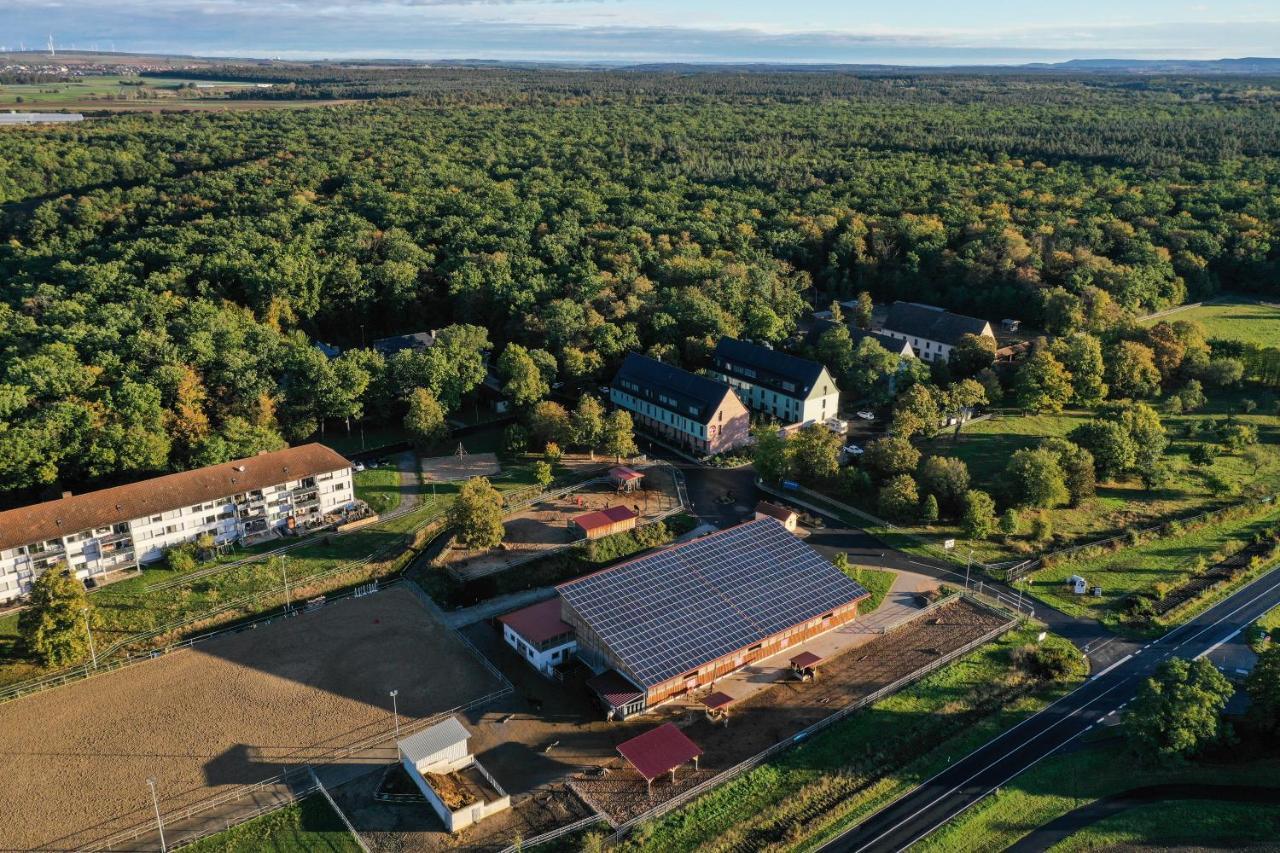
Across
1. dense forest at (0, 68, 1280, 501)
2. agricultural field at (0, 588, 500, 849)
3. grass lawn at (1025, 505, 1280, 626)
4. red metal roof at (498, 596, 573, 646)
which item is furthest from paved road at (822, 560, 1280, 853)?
dense forest at (0, 68, 1280, 501)

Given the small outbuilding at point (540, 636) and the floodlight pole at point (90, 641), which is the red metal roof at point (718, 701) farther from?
the floodlight pole at point (90, 641)

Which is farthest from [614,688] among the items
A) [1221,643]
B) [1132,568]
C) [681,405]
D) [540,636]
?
[1132,568]

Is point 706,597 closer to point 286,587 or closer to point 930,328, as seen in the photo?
point 286,587

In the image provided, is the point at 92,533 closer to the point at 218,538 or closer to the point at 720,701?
the point at 218,538

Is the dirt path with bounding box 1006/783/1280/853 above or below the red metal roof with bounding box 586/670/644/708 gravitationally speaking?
below

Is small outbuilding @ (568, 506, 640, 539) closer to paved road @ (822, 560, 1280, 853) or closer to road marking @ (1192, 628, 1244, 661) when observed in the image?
paved road @ (822, 560, 1280, 853)
